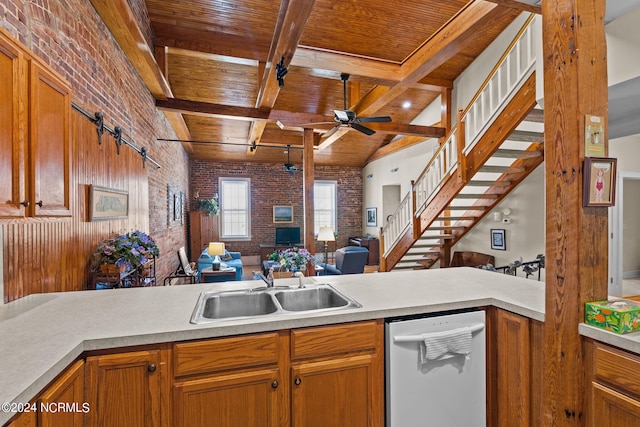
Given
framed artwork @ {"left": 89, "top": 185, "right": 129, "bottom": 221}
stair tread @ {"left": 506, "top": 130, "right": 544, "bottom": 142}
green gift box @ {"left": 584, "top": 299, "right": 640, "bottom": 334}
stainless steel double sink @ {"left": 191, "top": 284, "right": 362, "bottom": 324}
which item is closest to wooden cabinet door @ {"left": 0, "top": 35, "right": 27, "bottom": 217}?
stainless steel double sink @ {"left": 191, "top": 284, "right": 362, "bottom": 324}

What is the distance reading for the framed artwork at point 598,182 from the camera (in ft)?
4.12

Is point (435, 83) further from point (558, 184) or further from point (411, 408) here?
point (411, 408)

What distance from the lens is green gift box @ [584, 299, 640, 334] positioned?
1.17 metres

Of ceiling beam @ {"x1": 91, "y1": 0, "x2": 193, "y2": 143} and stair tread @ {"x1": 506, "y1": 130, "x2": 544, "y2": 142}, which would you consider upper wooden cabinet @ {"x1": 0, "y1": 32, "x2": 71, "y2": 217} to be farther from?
stair tread @ {"x1": 506, "y1": 130, "x2": 544, "y2": 142}

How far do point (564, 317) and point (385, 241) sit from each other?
4728mm

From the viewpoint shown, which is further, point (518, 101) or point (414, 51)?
point (414, 51)

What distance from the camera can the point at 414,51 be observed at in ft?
13.0

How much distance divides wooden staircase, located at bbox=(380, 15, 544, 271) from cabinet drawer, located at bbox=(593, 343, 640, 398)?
304cm

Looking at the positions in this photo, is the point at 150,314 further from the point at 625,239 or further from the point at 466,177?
the point at 625,239

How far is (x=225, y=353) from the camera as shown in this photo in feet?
4.32

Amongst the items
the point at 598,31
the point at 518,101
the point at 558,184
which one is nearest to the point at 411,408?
the point at 558,184

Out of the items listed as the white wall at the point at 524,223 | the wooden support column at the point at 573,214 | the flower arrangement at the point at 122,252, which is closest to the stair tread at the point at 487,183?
the white wall at the point at 524,223

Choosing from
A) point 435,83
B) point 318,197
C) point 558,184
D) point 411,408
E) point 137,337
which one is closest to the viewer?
point 137,337

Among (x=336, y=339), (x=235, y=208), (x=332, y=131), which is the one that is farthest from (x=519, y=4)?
(x=235, y=208)
